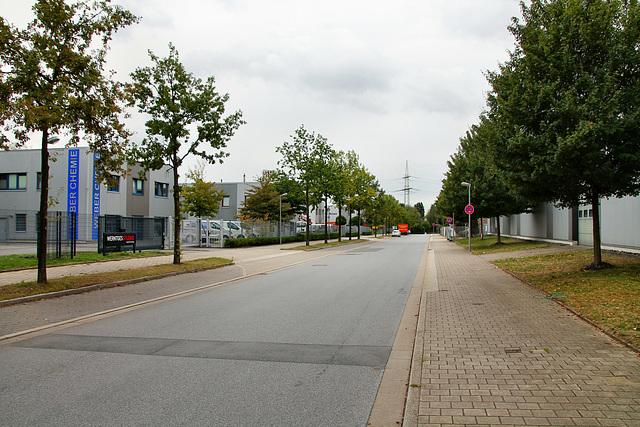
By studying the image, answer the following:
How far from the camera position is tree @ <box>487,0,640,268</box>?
10.1 m

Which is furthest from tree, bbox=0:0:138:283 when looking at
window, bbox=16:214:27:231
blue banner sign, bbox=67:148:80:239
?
blue banner sign, bbox=67:148:80:239

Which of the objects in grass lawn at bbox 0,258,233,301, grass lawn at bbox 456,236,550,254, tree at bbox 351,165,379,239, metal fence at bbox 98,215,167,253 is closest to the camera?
grass lawn at bbox 0,258,233,301

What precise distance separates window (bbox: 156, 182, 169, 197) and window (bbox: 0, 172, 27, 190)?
421 inches

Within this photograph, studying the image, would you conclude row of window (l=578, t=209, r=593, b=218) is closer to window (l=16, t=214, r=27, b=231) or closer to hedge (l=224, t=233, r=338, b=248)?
hedge (l=224, t=233, r=338, b=248)

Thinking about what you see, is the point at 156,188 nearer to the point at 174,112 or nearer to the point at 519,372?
the point at 174,112

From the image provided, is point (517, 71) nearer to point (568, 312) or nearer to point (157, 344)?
point (568, 312)

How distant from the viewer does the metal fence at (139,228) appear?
23.8 m

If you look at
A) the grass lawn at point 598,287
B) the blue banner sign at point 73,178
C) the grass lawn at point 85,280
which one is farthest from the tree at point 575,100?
the blue banner sign at point 73,178

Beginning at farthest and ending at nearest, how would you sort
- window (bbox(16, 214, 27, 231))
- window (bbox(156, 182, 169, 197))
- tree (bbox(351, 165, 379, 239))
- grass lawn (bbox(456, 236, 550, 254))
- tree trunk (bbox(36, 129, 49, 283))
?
tree (bbox(351, 165, 379, 239)), window (bbox(156, 182, 169, 197)), grass lawn (bbox(456, 236, 550, 254)), window (bbox(16, 214, 27, 231)), tree trunk (bbox(36, 129, 49, 283))

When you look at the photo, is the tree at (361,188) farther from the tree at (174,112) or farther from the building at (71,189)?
the tree at (174,112)

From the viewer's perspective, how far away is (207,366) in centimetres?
520

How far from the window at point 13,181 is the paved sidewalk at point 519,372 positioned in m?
39.2

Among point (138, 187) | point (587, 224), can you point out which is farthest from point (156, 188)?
point (587, 224)

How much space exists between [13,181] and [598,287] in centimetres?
4194
